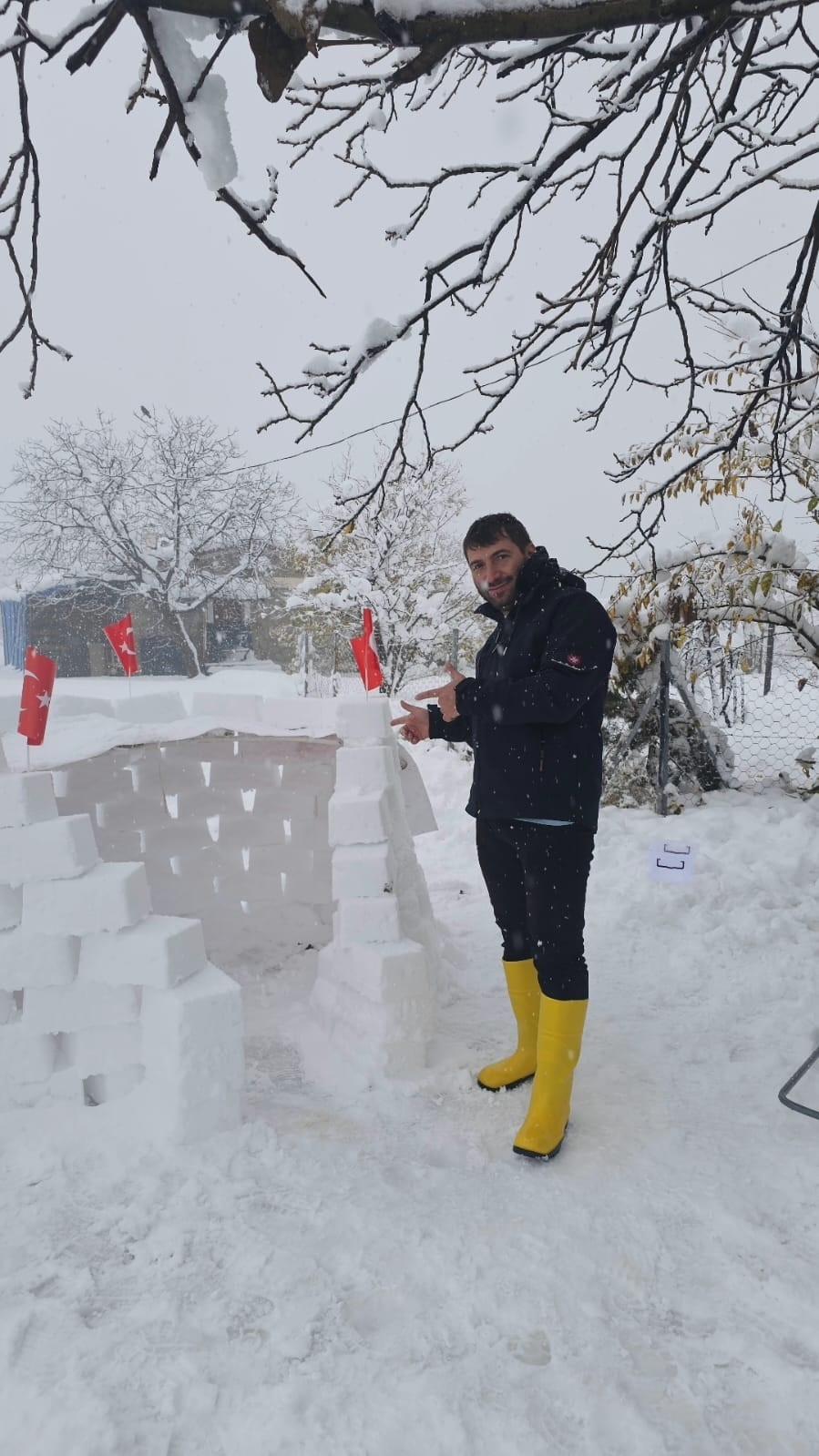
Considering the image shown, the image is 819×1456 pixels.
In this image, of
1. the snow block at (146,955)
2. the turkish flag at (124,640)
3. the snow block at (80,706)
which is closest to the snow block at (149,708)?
the snow block at (80,706)

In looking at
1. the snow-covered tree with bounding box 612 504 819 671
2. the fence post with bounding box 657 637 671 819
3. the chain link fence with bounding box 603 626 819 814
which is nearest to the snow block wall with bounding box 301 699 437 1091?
the snow-covered tree with bounding box 612 504 819 671

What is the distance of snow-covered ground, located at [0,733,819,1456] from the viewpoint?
4.70 feet

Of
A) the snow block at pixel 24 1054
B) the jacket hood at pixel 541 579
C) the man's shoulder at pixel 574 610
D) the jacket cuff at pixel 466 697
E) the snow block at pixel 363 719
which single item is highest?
the jacket hood at pixel 541 579

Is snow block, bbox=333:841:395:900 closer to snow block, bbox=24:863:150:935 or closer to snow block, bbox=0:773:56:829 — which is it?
snow block, bbox=24:863:150:935

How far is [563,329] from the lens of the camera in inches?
108

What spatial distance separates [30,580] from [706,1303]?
24225mm

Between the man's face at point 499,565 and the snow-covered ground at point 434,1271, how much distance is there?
1660mm

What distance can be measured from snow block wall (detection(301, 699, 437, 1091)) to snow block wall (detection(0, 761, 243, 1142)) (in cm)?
57

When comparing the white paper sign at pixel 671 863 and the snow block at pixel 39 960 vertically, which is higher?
the snow block at pixel 39 960

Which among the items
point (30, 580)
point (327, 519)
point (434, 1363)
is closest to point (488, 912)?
point (434, 1363)

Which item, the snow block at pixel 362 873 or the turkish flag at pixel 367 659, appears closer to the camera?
the snow block at pixel 362 873

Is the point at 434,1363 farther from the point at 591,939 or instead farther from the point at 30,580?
the point at 30,580

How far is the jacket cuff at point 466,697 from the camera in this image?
8.00 ft

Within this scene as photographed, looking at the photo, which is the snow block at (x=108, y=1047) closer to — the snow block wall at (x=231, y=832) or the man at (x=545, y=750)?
the man at (x=545, y=750)
